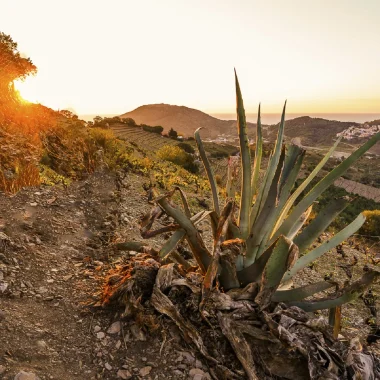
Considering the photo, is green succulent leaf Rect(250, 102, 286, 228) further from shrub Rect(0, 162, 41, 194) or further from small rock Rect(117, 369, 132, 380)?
shrub Rect(0, 162, 41, 194)

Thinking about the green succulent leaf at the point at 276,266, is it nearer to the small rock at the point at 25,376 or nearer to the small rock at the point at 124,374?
the small rock at the point at 124,374

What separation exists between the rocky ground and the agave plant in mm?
219

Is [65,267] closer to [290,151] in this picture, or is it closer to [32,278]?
[32,278]

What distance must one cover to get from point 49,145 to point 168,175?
3.20 m

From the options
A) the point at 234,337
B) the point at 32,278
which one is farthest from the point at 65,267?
the point at 234,337

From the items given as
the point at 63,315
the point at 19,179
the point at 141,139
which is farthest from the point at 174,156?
the point at 141,139

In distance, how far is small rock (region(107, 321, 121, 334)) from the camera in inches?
82.6

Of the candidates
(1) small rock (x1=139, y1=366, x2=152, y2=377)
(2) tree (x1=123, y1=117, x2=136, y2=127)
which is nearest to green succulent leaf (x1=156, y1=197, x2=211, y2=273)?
(1) small rock (x1=139, y1=366, x2=152, y2=377)

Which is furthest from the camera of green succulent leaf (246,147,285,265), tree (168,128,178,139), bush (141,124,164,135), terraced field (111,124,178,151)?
tree (168,128,178,139)

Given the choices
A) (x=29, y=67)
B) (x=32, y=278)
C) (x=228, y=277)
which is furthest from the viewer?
(x=29, y=67)

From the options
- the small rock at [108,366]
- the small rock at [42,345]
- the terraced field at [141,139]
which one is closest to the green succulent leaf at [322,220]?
the small rock at [108,366]

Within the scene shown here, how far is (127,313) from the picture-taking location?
209 cm

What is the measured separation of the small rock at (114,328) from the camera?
2098 mm

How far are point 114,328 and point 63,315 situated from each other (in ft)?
1.23
